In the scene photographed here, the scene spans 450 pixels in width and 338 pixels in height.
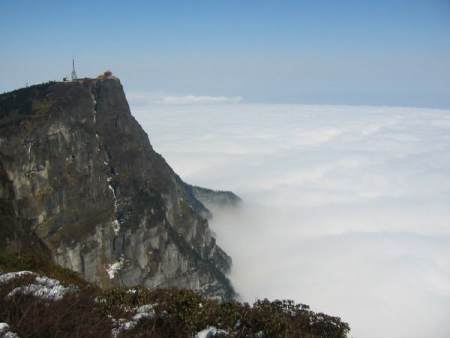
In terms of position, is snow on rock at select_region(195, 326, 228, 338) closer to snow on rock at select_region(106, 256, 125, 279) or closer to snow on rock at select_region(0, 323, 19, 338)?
snow on rock at select_region(0, 323, 19, 338)

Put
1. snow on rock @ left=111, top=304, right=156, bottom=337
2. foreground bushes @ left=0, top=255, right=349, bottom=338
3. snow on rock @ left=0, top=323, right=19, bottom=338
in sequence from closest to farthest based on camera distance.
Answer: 1. snow on rock @ left=0, top=323, right=19, bottom=338
2. foreground bushes @ left=0, top=255, right=349, bottom=338
3. snow on rock @ left=111, top=304, right=156, bottom=337

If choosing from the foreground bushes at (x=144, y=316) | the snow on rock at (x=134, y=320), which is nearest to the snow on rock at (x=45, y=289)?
the foreground bushes at (x=144, y=316)

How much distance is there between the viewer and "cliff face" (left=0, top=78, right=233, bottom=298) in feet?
272

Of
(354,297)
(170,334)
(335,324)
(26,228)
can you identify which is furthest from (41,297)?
(354,297)

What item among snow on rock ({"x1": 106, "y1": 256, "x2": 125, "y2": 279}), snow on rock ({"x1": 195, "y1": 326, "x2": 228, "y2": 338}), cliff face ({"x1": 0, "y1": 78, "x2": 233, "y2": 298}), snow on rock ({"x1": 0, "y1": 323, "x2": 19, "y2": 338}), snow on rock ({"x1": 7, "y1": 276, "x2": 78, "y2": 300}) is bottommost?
snow on rock ({"x1": 106, "y1": 256, "x2": 125, "y2": 279})

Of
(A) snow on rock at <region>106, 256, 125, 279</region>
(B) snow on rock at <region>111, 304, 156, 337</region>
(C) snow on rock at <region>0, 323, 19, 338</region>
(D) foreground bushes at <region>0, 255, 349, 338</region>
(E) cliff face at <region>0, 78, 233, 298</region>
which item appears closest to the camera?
(C) snow on rock at <region>0, 323, 19, 338</region>

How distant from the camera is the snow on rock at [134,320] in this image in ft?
42.8

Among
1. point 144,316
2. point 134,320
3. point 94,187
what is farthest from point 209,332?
point 94,187

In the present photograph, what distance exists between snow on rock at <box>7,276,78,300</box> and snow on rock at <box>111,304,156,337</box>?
6.14ft

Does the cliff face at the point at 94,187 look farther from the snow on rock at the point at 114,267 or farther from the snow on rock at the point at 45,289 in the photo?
the snow on rock at the point at 45,289

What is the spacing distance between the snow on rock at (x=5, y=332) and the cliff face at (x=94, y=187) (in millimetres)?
58137

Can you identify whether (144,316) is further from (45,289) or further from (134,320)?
(45,289)

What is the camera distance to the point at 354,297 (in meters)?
183

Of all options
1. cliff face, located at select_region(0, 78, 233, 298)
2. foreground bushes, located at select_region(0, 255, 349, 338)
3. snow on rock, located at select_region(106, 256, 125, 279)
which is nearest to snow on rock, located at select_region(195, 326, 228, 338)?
foreground bushes, located at select_region(0, 255, 349, 338)
